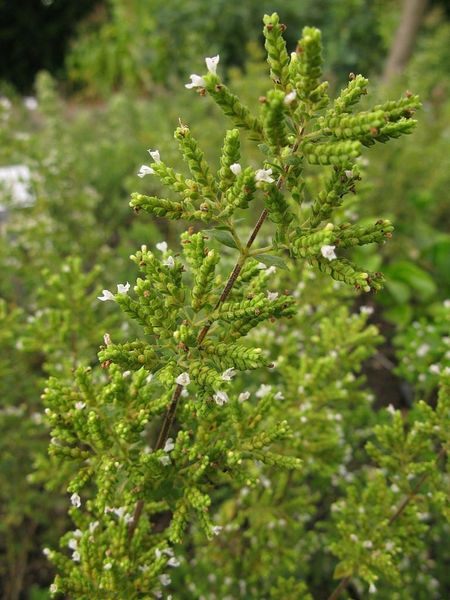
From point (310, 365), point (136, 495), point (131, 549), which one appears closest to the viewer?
point (136, 495)

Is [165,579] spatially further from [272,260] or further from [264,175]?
[264,175]

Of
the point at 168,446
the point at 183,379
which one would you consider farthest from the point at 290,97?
the point at 168,446

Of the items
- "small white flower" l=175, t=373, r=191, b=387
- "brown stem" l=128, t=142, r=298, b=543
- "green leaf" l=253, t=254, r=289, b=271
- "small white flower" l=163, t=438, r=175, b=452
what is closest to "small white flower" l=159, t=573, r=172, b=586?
"brown stem" l=128, t=142, r=298, b=543

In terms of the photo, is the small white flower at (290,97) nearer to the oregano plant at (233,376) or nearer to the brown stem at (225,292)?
the oregano plant at (233,376)

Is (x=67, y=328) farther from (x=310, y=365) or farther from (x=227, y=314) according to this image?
(x=227, y=314)

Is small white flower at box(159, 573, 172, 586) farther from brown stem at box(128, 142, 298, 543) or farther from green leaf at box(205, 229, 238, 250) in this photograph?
green leaf at box(205, 229, 238, 250)

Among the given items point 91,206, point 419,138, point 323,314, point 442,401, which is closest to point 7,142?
point 91,206

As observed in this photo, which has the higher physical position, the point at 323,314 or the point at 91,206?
the point at 91,206
